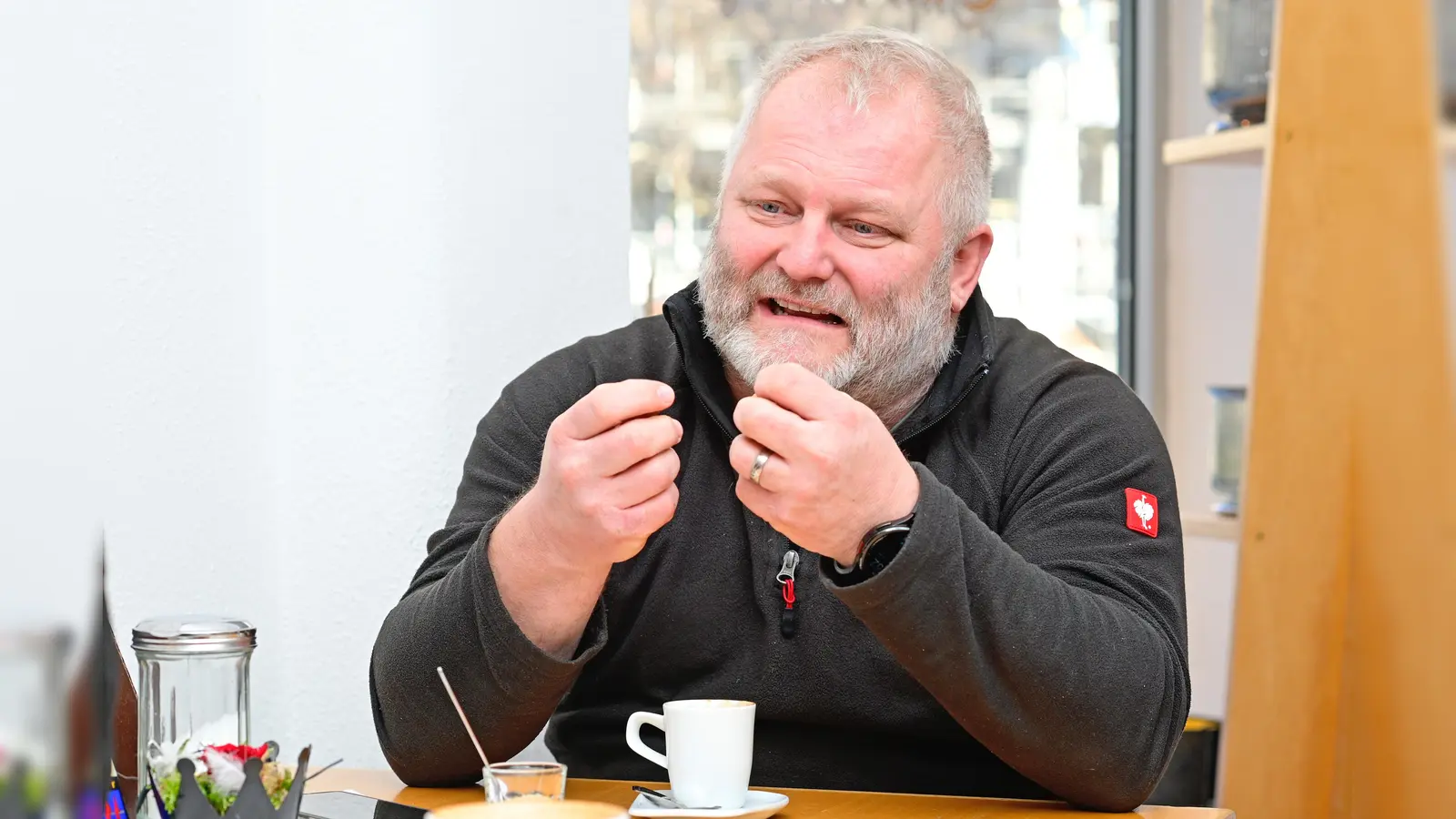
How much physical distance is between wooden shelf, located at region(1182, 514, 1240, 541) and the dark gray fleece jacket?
0.76 m

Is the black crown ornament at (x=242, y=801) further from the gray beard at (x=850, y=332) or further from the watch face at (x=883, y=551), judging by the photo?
the gray beard at (x=850, y=332)

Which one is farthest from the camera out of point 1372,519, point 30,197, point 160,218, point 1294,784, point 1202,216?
point 1202,216

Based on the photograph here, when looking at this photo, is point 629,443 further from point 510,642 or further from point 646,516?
point 510,642

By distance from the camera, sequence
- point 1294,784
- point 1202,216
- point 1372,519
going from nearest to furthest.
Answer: point 1372,519 → point 1294,784 → point 1202,216

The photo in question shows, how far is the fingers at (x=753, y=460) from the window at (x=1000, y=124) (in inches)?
78.0

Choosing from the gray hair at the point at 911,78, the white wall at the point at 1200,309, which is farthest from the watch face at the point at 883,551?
the white wall at the point at 1200,309

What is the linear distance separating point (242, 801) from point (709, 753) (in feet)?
1.09

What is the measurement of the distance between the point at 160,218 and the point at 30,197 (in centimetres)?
25

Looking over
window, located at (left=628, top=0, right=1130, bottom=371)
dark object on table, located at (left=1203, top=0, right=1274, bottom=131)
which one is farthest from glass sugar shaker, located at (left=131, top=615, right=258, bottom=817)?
window, located at (left=628, top=0, right=1130, bottom=371)

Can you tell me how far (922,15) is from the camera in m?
3.24

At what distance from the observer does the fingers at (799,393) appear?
107cm

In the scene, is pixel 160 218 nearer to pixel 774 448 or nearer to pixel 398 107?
pixel 398 107

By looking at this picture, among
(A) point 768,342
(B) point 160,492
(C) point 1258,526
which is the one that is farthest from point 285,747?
Answer: (C) point 1258,526

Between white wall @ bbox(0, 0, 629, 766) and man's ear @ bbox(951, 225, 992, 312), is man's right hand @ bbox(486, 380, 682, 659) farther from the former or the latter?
man's ear @ bbox(951, 225, 992, 312)
